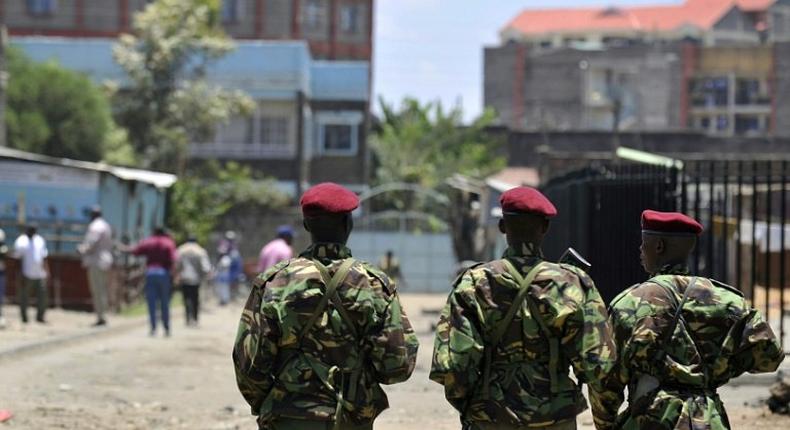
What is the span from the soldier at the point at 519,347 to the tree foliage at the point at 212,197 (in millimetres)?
33847

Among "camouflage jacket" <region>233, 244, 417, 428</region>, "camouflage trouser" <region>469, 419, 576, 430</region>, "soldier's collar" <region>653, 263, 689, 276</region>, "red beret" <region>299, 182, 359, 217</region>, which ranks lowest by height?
"camouflage trouser" <region>469, 419, 576, 430</region>

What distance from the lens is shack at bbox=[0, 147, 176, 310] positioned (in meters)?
27.3

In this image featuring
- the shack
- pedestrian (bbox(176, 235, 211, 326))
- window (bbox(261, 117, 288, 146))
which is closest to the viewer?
pedestrian (bbox(176, 235, 211, 326))

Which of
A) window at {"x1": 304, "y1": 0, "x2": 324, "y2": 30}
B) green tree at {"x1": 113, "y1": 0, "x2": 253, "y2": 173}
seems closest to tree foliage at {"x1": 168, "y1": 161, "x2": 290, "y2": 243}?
green tree at {"x1": 113, "y1": 0, "x2": 253, "y2": 173}

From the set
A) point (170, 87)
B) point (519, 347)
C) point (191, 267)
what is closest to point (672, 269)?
point (519, 347)

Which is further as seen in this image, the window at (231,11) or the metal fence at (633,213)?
the window at (231,11)

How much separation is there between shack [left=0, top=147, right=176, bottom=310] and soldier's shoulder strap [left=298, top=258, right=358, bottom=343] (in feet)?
69.8

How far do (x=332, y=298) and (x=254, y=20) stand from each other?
6499 cm

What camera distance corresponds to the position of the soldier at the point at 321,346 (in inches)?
246

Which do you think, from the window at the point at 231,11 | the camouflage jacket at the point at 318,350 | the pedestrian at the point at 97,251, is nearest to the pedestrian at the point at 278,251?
the pedestrian at the point at 97,251

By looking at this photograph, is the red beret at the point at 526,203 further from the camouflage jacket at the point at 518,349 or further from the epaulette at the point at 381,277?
the epaulette at the point at 381,277

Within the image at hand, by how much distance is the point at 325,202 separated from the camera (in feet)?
21.1

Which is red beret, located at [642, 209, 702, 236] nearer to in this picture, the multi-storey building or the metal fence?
the metal fence

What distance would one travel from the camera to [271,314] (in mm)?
6320
